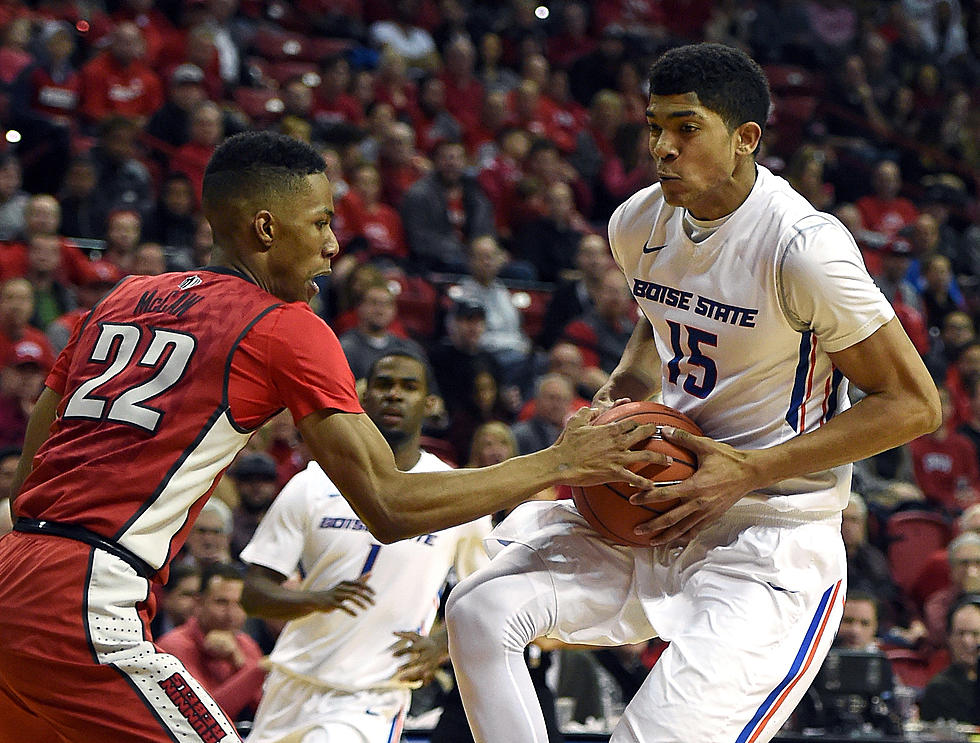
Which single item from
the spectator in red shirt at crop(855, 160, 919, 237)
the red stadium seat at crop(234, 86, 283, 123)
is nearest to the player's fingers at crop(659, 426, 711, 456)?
the red stadium seat at crop(234, 86, 283, 123)

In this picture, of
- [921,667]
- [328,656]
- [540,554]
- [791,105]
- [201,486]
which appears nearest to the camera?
[201,486]

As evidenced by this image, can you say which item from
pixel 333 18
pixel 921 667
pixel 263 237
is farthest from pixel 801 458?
pixel 333 18

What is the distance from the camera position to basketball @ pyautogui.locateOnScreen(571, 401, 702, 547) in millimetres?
3508

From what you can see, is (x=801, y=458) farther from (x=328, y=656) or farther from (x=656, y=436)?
(x=328, y=656)

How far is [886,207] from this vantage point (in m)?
13.7

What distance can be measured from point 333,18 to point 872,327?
11.5 m

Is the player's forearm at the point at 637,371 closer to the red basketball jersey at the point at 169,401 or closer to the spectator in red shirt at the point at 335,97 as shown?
the red basketball jersey at the point at 169,401

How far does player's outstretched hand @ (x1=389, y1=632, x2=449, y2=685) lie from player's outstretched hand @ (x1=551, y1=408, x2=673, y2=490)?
170 cm

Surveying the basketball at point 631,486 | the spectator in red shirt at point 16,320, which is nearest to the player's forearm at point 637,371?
the basketball at point 631,486

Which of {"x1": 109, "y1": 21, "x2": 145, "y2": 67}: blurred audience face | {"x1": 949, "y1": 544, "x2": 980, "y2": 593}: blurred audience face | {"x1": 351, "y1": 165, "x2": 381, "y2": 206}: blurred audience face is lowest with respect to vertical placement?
{"x1": 949, "y1": 544, "x2": 980, "y2": 593}: blurred audience face

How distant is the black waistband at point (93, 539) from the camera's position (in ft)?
10.1

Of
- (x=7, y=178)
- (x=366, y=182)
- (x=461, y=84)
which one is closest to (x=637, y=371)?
(x=7, y=178)

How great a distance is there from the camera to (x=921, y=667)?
25.8 feet

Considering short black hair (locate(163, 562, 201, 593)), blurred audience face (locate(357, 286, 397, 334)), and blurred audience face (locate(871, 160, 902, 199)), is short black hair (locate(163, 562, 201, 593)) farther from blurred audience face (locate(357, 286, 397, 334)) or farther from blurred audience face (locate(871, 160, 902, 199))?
blurred audience face (locate(871, 160, 902, 199))
